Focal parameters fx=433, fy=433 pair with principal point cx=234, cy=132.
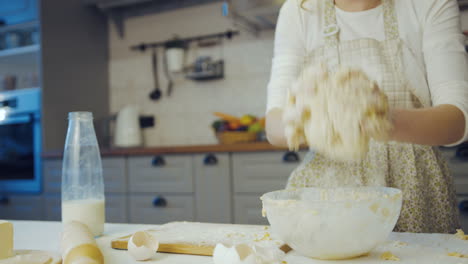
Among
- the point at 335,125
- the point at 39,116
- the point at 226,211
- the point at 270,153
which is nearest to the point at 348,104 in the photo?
the point at 335,125

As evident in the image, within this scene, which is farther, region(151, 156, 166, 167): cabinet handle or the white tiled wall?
the white tiled wall

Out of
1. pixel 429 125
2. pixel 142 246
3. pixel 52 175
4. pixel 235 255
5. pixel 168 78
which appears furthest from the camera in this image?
pixel 168 78

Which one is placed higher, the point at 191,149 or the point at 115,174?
the point at 191,149

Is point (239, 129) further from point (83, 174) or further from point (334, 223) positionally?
point (334, 223)

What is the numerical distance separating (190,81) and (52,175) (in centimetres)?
100

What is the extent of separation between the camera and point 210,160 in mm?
2162

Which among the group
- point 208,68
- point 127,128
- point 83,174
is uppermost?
point 208,68

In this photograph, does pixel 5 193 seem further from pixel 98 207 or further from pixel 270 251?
pixel 270 251

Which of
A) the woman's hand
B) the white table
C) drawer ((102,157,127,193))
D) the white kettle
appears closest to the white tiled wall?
the white kettle

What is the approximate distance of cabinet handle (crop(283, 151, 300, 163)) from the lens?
201 cm

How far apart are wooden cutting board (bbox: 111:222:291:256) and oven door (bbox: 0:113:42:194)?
1967 millimetres

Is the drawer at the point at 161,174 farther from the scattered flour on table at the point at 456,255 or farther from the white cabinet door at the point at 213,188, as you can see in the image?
the scattered flour on table at the point at 456,255

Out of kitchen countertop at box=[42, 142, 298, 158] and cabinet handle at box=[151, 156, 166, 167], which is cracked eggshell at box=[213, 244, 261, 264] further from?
cabinet handle at box=[151, 156, 166, 167]

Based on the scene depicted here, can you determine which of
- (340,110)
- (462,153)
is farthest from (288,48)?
(462,153)
